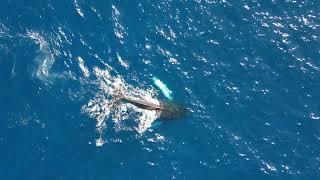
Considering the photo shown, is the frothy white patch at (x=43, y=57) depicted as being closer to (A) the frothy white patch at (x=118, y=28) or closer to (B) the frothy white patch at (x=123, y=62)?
(B) the frothy white patch at (x=123, y=62)

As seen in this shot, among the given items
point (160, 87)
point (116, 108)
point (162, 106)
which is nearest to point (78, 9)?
point (116, 108)

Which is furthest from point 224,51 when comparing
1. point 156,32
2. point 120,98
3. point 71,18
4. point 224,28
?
point 71,18

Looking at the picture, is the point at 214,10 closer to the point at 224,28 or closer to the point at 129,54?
the point at 224,28

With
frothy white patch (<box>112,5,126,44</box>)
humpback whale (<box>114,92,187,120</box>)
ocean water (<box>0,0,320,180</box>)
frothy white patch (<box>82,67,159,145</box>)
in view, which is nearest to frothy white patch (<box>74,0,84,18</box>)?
ocean water (<box>0,0,320,180</box>)

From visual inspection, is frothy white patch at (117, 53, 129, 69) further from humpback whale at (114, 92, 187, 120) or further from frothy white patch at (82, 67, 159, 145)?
humpback whale at (114, 92, 187, 120)

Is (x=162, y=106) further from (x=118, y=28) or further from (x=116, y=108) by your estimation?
(x=118, y=28)

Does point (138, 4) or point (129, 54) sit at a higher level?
point (138, 4)
